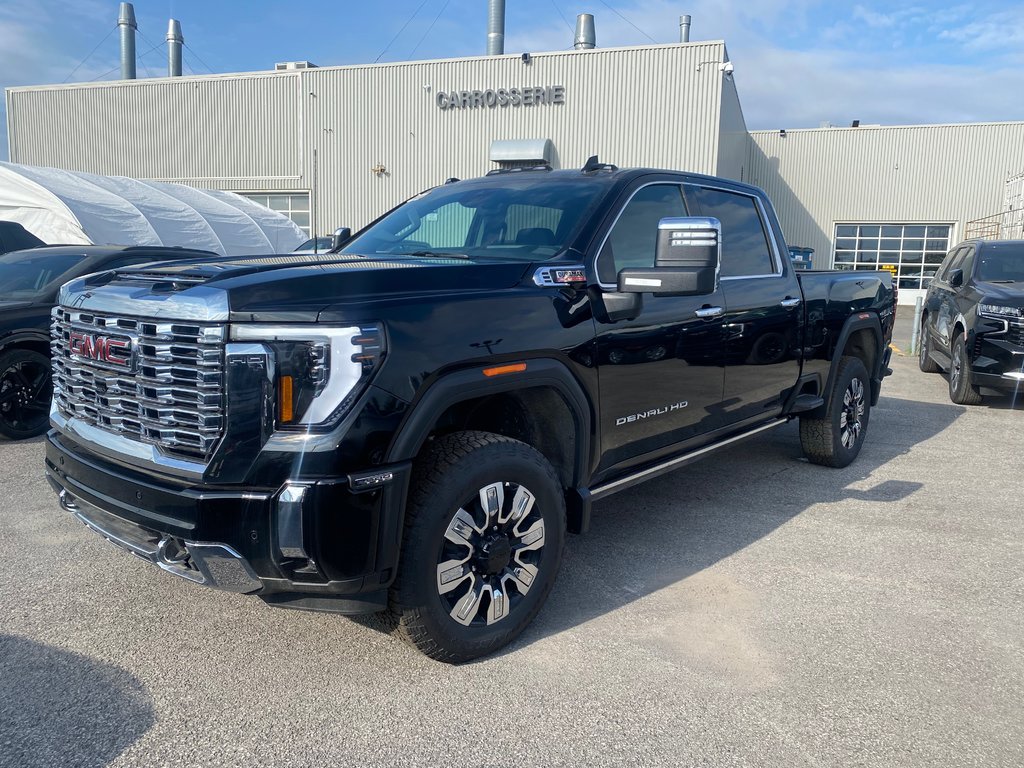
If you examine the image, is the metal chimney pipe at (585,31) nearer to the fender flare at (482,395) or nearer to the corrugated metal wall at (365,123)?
the corrugated metal wall at (365,123)

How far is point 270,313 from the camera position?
257 centimetres

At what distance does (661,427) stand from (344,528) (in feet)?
6.32

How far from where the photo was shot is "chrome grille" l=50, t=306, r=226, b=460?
102 inches

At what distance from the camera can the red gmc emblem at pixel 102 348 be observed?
9.33 feet

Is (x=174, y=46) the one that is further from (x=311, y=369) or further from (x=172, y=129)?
(x=311, y=369)

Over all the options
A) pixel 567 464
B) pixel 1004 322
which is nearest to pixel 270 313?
pixel 567 464

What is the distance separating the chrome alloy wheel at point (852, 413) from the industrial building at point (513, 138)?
1857cm

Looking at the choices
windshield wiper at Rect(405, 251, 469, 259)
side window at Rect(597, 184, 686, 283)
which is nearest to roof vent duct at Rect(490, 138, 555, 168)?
side window at Rect(597, 184, 686, 283)

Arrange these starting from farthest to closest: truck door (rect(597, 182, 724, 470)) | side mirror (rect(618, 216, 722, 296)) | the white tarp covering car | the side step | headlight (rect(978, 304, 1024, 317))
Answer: the white tarp covering car, headlight (rect(978, 304, 1024, 317)), the side step, truck door (rect(597, 182, 724, 470)), side mirror (rect(618, 216, 722, 296))

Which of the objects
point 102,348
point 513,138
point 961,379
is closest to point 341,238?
point 102,348

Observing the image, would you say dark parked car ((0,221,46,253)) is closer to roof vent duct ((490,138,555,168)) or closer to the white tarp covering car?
the white tarp covering car

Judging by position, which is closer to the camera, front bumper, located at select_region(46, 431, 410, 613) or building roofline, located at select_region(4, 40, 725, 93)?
front bumper, located at select_region(46, 431, 410, 613)

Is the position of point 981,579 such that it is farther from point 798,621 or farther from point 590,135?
point 590,135

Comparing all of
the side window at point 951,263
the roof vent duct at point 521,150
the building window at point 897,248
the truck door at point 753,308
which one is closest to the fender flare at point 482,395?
the truck door at point 753,308
